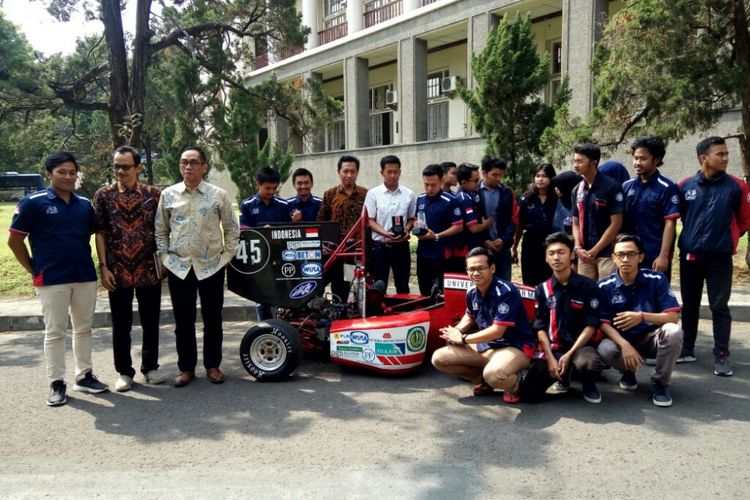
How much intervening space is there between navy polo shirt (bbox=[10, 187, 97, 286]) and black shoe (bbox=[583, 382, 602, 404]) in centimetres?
390

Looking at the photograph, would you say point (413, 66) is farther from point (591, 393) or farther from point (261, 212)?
point (591, 393)

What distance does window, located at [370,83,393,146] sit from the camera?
82.0ft

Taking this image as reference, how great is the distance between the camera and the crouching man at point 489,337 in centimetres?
420

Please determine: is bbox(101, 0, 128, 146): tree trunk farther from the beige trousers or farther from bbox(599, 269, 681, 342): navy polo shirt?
bbox(599, 269, 681, 342): navy polo shirt

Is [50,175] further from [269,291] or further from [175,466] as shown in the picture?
[175,466]

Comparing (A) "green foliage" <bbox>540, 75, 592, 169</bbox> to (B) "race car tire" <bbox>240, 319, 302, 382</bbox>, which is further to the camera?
(A) "green foliage" <bbox>540, 75, 592, 169</bbox>

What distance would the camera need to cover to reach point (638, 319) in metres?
4.20

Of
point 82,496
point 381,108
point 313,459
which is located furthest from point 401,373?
point 381,108

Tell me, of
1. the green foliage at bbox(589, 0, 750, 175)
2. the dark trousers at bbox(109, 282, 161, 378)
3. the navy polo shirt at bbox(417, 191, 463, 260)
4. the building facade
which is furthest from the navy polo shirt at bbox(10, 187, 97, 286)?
the building facade

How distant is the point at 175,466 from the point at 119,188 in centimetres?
240

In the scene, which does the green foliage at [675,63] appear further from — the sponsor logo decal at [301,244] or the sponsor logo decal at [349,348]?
the sponsor logo decal at [349,348]

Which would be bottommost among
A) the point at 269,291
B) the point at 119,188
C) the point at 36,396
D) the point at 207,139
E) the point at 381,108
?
the point at 36,396

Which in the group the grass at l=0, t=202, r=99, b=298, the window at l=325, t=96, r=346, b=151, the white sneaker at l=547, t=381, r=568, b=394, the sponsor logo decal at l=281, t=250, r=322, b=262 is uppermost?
the window at l=325, t=96, r=346, b=151

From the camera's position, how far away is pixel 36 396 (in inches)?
185
